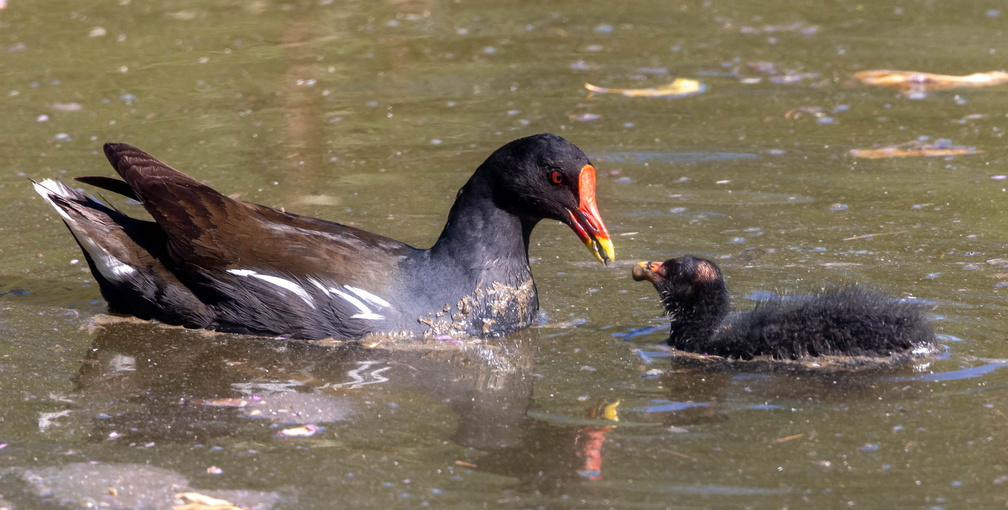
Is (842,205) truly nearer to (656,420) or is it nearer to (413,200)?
(413,200)

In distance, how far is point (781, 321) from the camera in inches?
198

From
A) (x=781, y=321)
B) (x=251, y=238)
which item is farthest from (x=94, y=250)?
(x=781, y=321)

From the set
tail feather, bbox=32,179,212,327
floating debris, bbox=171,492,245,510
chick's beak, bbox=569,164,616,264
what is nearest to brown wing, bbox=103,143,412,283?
tail feather, bbox=32,179,212,327

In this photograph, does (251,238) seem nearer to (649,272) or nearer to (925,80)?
(649,272)

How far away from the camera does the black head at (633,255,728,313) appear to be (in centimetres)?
521

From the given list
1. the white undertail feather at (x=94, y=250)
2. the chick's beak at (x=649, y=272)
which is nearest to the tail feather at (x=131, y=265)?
the white undertail feather at (x=94, y=250)

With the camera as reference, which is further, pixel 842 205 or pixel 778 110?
pixel 778 110

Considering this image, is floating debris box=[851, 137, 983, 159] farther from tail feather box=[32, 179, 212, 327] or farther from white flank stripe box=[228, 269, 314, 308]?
tail feather box=[32, 179, 212, 327]

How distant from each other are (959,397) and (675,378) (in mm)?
1027

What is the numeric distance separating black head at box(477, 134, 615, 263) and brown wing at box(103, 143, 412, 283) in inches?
22.4

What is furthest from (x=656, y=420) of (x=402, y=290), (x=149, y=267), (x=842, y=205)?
(x=842, y=205)

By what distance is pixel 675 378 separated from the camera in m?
4.96

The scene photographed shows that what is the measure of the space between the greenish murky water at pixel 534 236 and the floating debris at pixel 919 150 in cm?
9

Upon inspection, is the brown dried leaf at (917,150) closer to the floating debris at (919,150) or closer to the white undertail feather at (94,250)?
the floating debris at (919,150)
